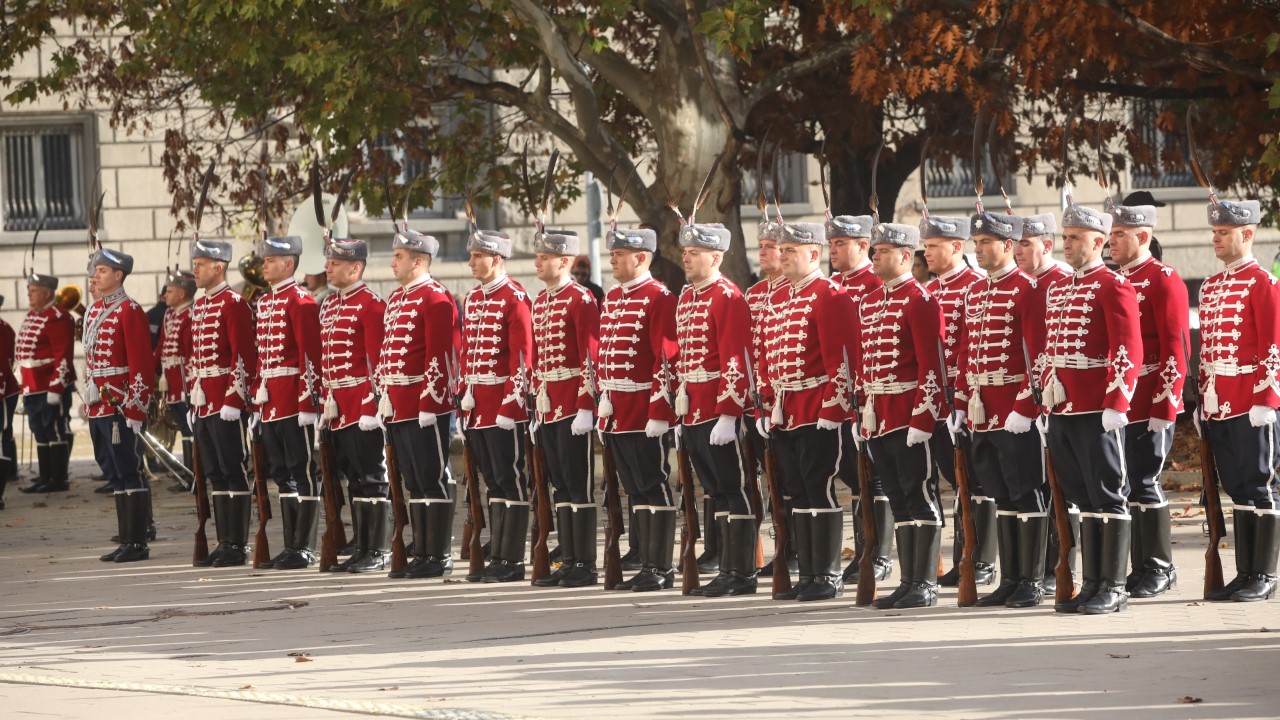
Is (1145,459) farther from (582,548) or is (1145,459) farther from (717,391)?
(582,548)

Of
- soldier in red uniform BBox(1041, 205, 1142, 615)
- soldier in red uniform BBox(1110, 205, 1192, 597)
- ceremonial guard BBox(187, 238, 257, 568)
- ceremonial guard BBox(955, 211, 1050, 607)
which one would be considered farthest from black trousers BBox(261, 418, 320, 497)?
soldier in red uniform BBox(1110, 205, 1192, 597)

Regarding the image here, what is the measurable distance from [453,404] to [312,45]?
15.9ft

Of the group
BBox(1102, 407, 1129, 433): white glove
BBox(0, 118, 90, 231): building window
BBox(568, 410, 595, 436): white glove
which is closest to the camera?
BBox(1102, 407, 1129, 433): white glove

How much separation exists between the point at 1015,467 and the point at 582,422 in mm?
2476

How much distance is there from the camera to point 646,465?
11.1m

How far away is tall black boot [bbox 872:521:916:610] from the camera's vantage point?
396 inches

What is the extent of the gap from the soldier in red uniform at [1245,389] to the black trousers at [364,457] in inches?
190

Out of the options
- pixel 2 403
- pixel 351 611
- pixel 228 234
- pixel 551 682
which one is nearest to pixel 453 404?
pixel 351 611

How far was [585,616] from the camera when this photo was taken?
10.2 metres

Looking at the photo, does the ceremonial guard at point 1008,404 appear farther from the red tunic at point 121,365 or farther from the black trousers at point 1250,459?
the red tunic at point 121,365

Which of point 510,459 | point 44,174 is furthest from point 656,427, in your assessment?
point 44,174

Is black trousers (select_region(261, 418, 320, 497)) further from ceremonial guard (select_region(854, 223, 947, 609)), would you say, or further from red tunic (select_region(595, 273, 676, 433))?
ceremonial guard (select_region(854, 223, 947, 609))

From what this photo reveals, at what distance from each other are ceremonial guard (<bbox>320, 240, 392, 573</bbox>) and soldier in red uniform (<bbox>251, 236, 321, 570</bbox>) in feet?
0.42

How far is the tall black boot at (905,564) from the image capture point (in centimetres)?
1005
